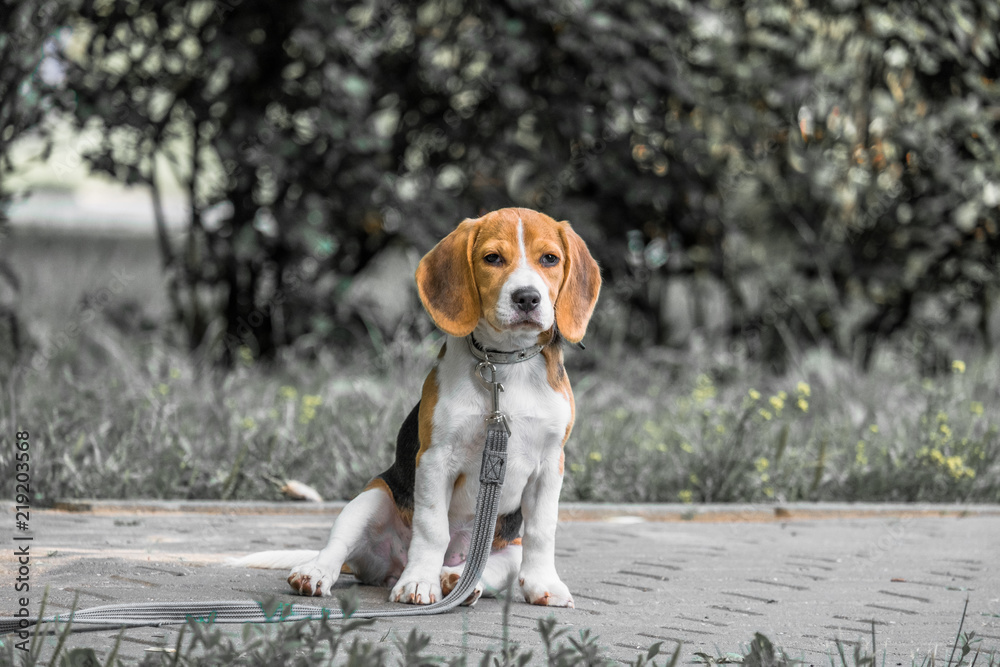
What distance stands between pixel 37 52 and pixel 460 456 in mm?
3941

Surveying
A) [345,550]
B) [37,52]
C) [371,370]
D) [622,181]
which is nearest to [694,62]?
[622,181]

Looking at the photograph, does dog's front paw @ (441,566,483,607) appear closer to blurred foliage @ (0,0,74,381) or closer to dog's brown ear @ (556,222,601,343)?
dog's brown ear @ (556,222,601,343)

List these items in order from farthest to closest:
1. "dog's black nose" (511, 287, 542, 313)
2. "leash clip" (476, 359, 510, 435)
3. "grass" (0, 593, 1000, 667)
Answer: "leash clip" (476, 359, 510, 435)
"dog's black nose" (511, 287, 542, 313)
"grass" (0, 593, 1000, 667)

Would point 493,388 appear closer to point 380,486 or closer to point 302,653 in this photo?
point 380,486

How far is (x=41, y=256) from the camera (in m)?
10.8

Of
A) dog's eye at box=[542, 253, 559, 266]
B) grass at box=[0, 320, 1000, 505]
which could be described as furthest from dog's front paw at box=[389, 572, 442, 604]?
grass at box=[0, 320, 1000, 505]

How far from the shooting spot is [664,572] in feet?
12.8

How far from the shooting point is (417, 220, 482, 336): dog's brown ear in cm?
315

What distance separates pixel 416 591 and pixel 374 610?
14 centimetres

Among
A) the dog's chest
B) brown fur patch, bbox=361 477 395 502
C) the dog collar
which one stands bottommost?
brown fur patch, bbox=361 477 395 502

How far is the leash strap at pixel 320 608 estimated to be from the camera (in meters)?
2.75

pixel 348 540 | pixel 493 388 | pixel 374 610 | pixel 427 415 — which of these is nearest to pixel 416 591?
pixel 374 610

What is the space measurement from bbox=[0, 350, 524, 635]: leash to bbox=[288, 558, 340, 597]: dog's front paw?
16 cm

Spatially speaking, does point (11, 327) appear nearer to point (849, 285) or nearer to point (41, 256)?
point (41, 256)
